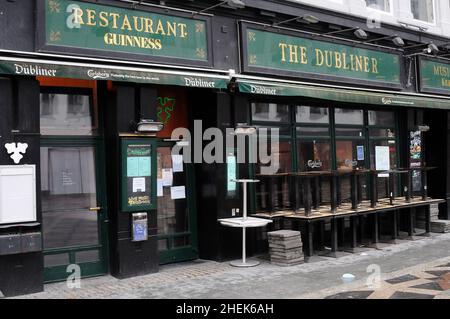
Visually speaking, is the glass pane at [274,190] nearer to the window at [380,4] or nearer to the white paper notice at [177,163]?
the white paper notice at [177,163]

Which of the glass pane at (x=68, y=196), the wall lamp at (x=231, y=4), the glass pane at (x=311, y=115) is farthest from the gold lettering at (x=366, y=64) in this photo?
the glass pane at (x=68, y=196)

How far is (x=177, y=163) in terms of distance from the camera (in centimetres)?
957

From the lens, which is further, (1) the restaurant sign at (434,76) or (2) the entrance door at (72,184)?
(1) the restaurant sign at (434,76)

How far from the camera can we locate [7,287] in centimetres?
696

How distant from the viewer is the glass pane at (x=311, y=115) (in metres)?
10.9

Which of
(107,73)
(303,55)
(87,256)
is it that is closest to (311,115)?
(303,55)

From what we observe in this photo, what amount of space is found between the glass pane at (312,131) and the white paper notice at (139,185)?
4.01 m

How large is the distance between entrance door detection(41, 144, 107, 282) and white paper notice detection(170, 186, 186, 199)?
4.78ft

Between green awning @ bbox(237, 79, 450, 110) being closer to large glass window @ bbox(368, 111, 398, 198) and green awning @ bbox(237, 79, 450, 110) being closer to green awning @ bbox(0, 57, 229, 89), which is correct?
green awning @ bbox(0, 57, 229, 89)
